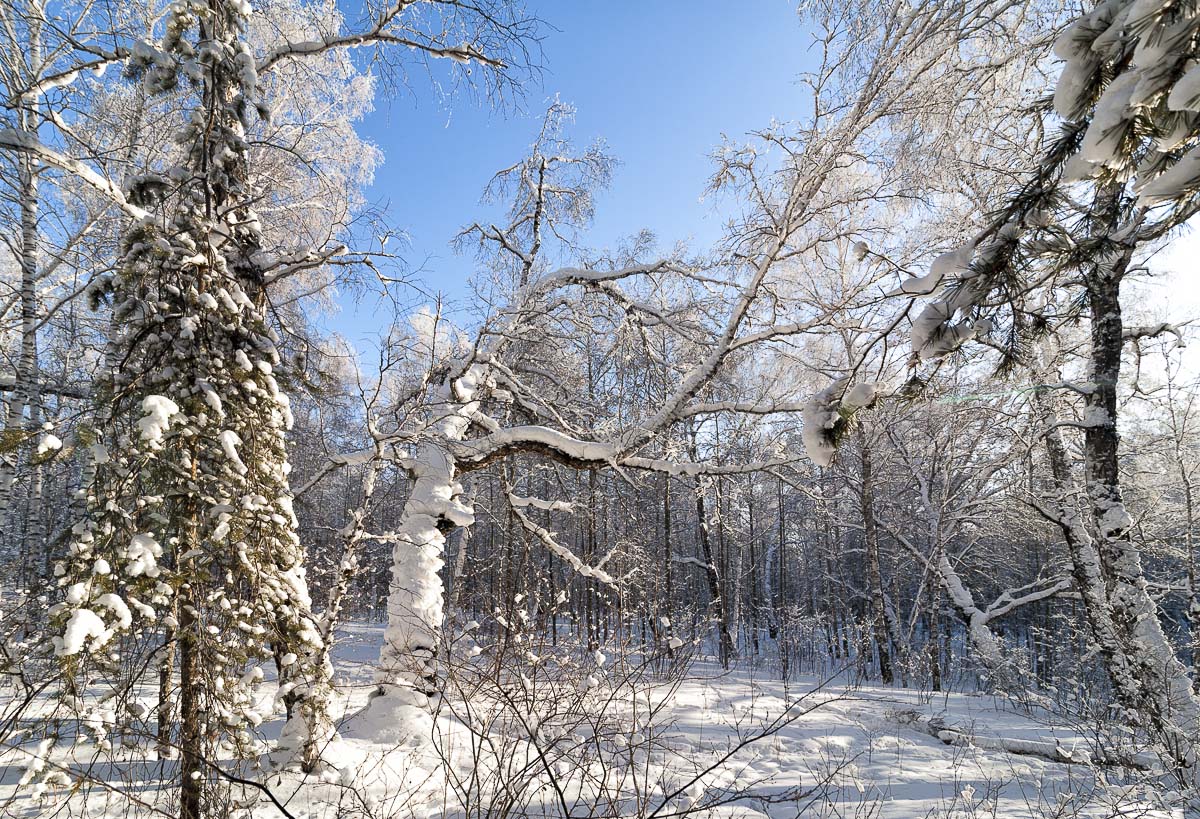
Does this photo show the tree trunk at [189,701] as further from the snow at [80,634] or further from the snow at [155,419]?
the snow at [155,419]

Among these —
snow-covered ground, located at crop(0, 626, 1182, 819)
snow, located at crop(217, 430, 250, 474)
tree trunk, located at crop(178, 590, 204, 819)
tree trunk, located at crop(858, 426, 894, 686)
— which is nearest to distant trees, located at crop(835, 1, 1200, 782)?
snow-covered ground, located at crop(0, 626, 1182, 819)

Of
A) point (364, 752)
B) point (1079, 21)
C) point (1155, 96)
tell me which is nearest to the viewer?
point (1155, 96)

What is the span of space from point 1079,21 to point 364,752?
18.7ft

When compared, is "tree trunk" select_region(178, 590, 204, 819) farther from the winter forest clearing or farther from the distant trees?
the distant trees

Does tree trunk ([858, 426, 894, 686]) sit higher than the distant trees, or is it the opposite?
the distant trees

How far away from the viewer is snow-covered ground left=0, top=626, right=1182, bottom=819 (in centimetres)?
242

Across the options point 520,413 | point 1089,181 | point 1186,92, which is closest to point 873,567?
point 520,413

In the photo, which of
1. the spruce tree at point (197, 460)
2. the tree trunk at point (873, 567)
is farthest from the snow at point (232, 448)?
the tree trunk at point (873, 567)

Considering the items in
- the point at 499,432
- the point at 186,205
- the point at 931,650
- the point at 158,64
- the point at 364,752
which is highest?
the point at 158,64

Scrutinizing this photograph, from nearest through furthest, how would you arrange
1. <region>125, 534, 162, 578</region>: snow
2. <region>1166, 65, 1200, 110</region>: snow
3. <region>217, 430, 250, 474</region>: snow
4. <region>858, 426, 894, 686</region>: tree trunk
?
<region>1166, 65, 1200, 110</region>: snow < <region>125, 534, 162, 578</region>: snow < <region>217, 430, 250, 474</region>: snow < <region>858, 426, 894, 686</region>: tree trunk

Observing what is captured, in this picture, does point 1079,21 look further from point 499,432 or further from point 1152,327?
point 1152,327

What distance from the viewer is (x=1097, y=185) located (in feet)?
5.80

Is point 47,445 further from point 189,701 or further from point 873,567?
point 873,567

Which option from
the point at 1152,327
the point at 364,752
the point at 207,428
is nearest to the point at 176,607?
the point at 207,428
